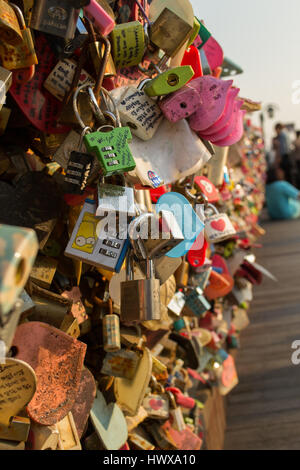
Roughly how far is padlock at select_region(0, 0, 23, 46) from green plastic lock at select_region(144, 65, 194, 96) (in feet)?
0.93

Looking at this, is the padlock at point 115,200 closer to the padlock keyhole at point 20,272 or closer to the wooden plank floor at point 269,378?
the padlock keyhole at point 20,272

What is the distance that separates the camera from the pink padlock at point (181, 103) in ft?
3.38

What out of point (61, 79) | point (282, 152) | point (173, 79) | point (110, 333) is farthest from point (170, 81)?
point (282, 152)

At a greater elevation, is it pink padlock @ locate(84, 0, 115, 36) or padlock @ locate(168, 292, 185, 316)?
pink padlock @ locate(84, 0, 115, 36)

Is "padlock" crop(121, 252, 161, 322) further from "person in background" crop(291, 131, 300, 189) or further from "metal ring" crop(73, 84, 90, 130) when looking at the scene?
"person in background" crop(291, 131, 300, 189)

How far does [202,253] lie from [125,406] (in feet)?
1.48

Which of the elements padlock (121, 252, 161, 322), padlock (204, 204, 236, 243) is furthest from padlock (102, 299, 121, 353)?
padlock (204, 204, 236, 243)

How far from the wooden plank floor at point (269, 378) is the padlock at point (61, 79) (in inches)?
53.8

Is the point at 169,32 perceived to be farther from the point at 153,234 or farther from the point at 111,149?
the point at 153,234

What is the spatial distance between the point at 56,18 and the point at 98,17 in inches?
4.8

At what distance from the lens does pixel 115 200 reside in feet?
2.97

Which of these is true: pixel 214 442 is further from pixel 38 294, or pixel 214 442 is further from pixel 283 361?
pixel 38 294

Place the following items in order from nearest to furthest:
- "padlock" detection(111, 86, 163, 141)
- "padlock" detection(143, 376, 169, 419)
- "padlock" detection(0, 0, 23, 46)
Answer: "padlock" detection(0, 0, 23, 46)
"padlock" detection(111, 86, 163, 141)
"padlock" detection(143, 376, 169, 419)

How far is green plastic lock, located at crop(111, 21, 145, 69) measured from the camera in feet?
3.40
